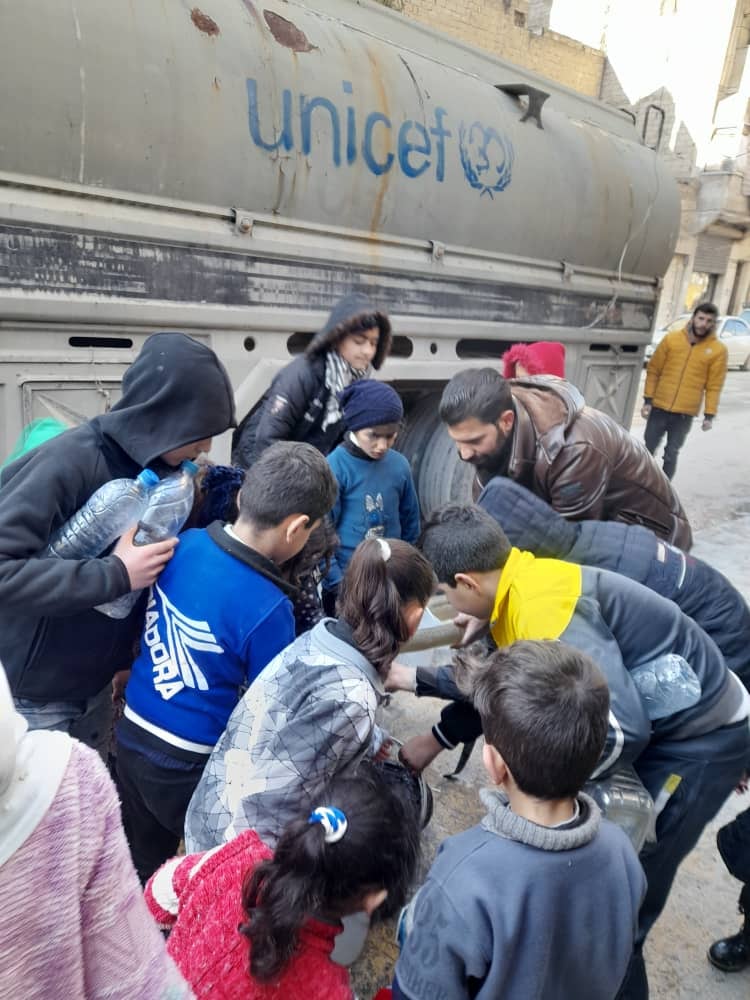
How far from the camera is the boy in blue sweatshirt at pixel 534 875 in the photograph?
100 cm

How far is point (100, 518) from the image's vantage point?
4.87 feet

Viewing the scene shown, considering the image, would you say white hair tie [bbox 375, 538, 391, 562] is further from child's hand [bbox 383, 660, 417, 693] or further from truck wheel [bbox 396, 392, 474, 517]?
truck wheel [bbox 396, 392, 474, 517]

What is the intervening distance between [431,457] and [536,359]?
3.07 feet

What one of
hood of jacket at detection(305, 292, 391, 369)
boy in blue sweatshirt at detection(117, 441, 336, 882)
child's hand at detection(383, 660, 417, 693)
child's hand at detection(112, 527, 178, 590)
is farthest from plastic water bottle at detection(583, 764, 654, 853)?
hood of jacket at detection(305, 292, 391, 369)

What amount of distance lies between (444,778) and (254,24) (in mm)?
2845

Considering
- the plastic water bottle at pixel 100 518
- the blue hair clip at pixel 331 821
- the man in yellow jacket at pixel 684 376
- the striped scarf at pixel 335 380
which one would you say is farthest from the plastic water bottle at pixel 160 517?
the man in yellow jacket at pixel 684 376

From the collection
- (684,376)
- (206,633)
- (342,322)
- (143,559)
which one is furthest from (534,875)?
(684,376)

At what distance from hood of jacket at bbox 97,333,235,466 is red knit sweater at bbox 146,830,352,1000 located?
0.83 m

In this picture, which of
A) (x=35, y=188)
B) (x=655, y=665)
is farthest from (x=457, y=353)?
(x=655, y=665)

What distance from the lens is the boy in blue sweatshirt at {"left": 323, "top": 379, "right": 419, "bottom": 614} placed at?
2.55 m

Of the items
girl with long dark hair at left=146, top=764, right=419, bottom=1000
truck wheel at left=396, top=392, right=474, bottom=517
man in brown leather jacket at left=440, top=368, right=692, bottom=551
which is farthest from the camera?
truck wheel at left=396, top=392, right=474, bottom=517

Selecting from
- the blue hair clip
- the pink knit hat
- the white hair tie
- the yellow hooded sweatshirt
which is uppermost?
the pink knit hat

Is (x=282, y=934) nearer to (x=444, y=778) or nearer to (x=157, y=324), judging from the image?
(x=444, y=778)

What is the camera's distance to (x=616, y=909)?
3.51 ft
